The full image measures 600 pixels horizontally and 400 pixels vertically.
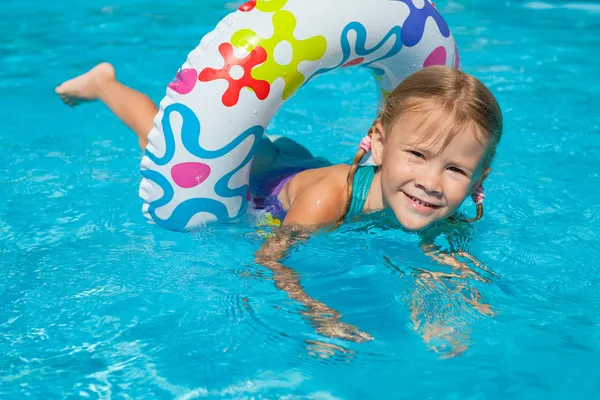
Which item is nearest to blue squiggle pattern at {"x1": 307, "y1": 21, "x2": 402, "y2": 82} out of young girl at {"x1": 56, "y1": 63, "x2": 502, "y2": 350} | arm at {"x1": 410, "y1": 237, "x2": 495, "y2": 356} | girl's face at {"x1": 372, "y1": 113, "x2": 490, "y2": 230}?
young girl at {"x1": 56, "y1": 63, "x2": 502, "y2": 350}

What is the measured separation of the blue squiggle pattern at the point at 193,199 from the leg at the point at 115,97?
659 mm

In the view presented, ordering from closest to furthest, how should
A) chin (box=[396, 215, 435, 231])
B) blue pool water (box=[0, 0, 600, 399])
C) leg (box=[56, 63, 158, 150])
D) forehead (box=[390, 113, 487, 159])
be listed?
blue pool water (box=[0, 0, 600, 399]) → forehead (box=[390, 113, 487, 159]) → chin (box=[396, 215, 435, 231]) → leg (box=[56, 63, 158, 150])

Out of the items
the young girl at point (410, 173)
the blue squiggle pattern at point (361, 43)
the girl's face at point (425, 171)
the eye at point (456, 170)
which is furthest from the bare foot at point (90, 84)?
the eye at point (456, 170)

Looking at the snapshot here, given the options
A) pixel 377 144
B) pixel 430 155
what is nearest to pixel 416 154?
pixel 430 155

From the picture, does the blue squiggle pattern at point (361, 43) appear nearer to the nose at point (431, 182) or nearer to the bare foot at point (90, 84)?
the nose at point (431, 182)

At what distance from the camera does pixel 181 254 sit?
12.8 feet

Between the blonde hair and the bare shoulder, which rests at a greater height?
the blonde hair

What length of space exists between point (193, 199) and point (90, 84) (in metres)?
1.44

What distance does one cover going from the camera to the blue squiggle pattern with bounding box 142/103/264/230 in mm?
3525

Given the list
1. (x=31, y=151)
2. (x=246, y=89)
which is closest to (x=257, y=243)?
(x=246, y=89)

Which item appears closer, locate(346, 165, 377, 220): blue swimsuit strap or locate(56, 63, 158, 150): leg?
locate(346, 165, 377, 220): blue swimsuit strap

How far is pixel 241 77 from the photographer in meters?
3.48

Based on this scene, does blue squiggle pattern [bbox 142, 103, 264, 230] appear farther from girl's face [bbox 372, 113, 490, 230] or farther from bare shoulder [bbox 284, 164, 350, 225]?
girl's face [bbox 372, 113, 490, 230]

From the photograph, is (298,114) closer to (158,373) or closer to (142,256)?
(142,256)
